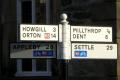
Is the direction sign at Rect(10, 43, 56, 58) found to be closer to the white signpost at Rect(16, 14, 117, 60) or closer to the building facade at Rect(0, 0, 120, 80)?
the white signpost at Rect(16, 14, 117, 60)

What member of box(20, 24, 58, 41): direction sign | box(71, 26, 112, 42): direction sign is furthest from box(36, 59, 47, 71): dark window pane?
box(20, 24, 58, 41): direction sign

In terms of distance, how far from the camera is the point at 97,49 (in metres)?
6.05

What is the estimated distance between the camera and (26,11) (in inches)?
376

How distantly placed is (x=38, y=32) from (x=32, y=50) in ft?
0.85

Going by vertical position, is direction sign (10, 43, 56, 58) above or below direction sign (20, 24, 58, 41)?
below

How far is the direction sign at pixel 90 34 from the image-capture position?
236 inches

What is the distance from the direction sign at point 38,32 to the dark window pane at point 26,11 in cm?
363

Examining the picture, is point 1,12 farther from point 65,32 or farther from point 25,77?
point 65,32

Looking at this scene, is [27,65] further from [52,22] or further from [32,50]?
[32,50]

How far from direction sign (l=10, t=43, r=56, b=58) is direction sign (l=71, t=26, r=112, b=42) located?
330 mm

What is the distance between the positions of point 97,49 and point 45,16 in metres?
3.62

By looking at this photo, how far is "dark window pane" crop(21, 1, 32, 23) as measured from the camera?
9516mm

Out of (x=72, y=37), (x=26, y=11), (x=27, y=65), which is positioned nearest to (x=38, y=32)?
(x=72, y=37)

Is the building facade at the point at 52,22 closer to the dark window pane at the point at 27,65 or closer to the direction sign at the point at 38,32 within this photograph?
the dark window pane at the point at 27,65
